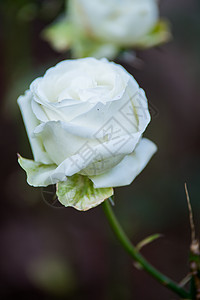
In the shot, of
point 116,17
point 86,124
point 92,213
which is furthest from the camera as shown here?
point 92,213

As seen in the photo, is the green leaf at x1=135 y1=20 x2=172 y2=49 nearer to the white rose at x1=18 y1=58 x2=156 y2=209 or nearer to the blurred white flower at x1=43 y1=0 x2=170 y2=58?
the blurred white flower at x1=43 y1=0 x2=170 y2=58

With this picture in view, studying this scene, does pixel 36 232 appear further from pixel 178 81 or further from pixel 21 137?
pixel 178 81

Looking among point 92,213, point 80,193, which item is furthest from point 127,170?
point 92,213

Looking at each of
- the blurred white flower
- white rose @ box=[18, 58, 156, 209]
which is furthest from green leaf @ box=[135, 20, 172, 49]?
white rose @ box=[18, 58, 156, 209]

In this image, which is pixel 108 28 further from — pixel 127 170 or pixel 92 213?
pixel 92 213

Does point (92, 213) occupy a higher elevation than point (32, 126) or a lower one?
lower

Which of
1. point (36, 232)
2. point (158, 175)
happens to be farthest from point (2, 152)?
point (158, 175)

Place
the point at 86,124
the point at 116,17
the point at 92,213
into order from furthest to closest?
the point at 92,213 → the point at 116,17 → the point at 86,124

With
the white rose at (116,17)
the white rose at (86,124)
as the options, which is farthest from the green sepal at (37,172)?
the white rose at (116,17)
